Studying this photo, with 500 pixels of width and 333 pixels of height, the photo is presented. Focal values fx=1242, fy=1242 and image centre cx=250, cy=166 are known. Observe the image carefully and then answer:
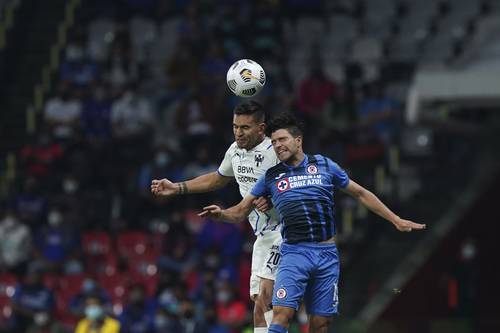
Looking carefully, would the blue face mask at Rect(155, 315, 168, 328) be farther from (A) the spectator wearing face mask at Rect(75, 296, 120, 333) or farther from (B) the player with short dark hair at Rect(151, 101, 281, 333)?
(B) the player with short dark hair at Rect(151, 101, 281, 333)

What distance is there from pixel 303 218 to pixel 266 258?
86 centimetres

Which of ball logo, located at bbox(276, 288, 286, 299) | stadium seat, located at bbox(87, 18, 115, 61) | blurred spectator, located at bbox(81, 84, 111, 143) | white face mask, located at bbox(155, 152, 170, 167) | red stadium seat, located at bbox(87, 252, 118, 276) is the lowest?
ball logo, located at bbox(276, 288, 286, 299)

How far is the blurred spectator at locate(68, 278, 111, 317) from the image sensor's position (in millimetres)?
21031

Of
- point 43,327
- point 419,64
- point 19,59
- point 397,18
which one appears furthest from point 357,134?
point 19,59

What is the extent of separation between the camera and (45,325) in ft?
70.7

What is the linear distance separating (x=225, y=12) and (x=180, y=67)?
5.93 feet

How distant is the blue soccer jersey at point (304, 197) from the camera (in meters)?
11.3

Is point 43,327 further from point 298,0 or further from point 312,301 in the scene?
point 312,301

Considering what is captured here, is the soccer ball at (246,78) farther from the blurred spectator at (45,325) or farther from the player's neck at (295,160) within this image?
the blurred spectator at (45,325)

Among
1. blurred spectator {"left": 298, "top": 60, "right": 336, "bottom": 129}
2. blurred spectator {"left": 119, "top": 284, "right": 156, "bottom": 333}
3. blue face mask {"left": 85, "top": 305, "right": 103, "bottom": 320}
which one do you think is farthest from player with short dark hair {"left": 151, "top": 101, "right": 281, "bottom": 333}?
blurred spectator {"left": 298, "top": 60, "right": 336, "bottom": 129}

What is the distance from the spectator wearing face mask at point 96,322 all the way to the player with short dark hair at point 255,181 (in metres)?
7.42

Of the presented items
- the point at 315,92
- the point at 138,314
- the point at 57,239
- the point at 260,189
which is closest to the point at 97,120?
the point at 57,239

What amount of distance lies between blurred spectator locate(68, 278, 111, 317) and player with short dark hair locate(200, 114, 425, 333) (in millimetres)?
9862

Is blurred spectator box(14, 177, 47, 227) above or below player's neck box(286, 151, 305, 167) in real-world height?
above
